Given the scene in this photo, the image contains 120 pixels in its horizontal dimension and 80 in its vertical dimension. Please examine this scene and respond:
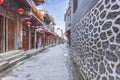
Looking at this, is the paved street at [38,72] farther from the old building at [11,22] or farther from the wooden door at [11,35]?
the wooden door at [11,35]

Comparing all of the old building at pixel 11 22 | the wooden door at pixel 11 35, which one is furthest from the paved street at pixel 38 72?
the wooden door at pixel 11 35

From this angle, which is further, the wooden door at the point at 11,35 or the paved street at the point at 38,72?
the wooden door at the point at 11,35

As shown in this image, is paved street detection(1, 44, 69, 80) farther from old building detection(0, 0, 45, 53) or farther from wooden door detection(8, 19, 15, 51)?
wooden door detection(8, 19, 15, 51)

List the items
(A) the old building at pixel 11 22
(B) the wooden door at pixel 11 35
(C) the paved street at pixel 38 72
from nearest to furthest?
(C) the paved street at pixel 38 72 → (A) the old building at pixel 11 22 → (B) the wooden door at pixel 11 35

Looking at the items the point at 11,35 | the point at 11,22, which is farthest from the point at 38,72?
the point at 11,22

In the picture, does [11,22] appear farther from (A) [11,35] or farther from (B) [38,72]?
(B) [38,72]

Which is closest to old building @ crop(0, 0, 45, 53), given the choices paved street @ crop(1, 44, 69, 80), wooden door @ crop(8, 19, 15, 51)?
wooden door @ crop(8, 19, 15, 51)

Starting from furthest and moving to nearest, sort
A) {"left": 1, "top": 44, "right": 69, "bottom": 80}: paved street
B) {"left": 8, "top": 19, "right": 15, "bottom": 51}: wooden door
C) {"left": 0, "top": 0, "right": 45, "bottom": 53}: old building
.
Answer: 1. {"left": 8, "top": 19, "right": 15, "bottom": 51}: wooden door
2. {"left": 0, "top": 0, "right": 45, "bottom": 53}: old building
3. {"left": 1, "top": 44, "right": 69, "bottom": 80}: paved street

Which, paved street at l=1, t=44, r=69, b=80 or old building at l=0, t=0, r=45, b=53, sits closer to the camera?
paved street at l=1, t=44, r=69, b=80

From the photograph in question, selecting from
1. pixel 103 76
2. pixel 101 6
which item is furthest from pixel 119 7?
pixel 103 76

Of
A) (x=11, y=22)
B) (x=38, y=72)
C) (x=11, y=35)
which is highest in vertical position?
(x=11, y=22)

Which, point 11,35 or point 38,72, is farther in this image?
point 11,35

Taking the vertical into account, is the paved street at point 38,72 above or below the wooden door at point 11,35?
below

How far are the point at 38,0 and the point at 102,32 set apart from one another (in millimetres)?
20558
